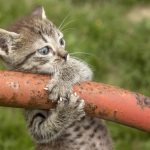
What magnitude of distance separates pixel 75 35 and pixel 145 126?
370 cm

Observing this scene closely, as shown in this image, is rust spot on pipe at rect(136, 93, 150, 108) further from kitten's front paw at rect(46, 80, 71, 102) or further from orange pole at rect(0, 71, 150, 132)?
kitten's front paw at rect(46, 80, 71, 102)

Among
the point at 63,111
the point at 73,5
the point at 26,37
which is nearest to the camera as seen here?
the point at 63,111

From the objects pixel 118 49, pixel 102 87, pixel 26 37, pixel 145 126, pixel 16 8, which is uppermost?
pixel 16 8

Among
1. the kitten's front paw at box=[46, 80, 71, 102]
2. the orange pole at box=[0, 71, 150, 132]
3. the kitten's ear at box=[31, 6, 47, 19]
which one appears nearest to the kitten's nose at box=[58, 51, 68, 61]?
the kitten's front paw at box=[46, 80, 71, 102]

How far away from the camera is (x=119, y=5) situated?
286 inches

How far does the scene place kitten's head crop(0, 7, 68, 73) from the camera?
12.5 ft

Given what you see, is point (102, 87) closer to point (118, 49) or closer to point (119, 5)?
point (118, 49)

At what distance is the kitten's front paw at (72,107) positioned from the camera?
312cm

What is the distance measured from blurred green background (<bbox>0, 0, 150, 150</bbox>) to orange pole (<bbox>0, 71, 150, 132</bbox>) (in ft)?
8.03

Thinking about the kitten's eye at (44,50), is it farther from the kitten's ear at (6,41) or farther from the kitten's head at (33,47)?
the kitten's ear at (6,41)

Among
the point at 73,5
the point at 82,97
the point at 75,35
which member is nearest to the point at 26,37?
the point at 82,97

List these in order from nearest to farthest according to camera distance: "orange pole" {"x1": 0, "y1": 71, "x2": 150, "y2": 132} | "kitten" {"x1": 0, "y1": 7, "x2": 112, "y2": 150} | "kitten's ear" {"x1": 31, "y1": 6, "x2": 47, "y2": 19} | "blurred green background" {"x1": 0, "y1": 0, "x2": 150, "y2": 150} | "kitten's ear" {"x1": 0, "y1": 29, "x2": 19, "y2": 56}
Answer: "orange pole" {"x1": 0, "y1": 71, "x2": 150, "y2": 132} < "kitten" {"x1": 0, "y1": 7, "x2": 112, "y2": 150} < "kitten's ear" {"x1": 0, "y1": 29, "x2": 19, "y2": 56} < "kitten's ear" {"x1": 31, "y1": 6, "x2": 47, "y2": 19} < "blurred green background" {"x1": 0, "y1": 0, "x2": 150, "y2": 150}

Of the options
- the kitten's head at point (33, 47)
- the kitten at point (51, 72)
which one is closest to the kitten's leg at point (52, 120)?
the kitten at point (51, 72)

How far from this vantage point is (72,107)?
11.1 ft
